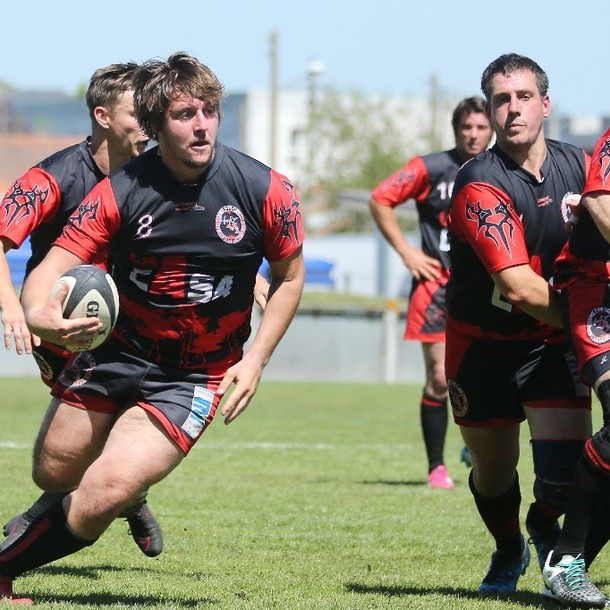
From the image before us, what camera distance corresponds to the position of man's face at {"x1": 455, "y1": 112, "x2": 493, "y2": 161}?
9.20 m

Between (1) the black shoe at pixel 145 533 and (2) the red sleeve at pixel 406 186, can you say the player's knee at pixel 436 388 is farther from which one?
(1) the black shoe at pixel 145 533

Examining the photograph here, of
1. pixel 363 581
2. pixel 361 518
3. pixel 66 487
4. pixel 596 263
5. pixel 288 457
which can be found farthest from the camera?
pixel 288 457

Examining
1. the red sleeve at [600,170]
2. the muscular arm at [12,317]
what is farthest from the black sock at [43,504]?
the red sleeve at [600,170]

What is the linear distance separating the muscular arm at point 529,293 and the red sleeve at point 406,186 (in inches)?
171

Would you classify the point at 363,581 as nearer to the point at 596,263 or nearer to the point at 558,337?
the point at 558,337

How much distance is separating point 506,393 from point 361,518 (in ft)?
8.78

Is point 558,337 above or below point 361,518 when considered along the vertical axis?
above

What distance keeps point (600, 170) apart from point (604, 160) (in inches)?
2.0

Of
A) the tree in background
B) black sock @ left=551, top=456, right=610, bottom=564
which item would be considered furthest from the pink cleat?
the tree in background

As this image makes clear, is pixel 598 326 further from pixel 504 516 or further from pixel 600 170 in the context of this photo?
pixel 504 516

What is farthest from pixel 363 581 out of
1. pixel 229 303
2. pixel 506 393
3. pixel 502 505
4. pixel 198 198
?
pixel 198 198

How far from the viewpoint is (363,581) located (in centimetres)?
617

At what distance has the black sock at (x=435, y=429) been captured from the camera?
31.5 ft

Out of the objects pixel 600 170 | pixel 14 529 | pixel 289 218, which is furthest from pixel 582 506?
pixel 14 529
